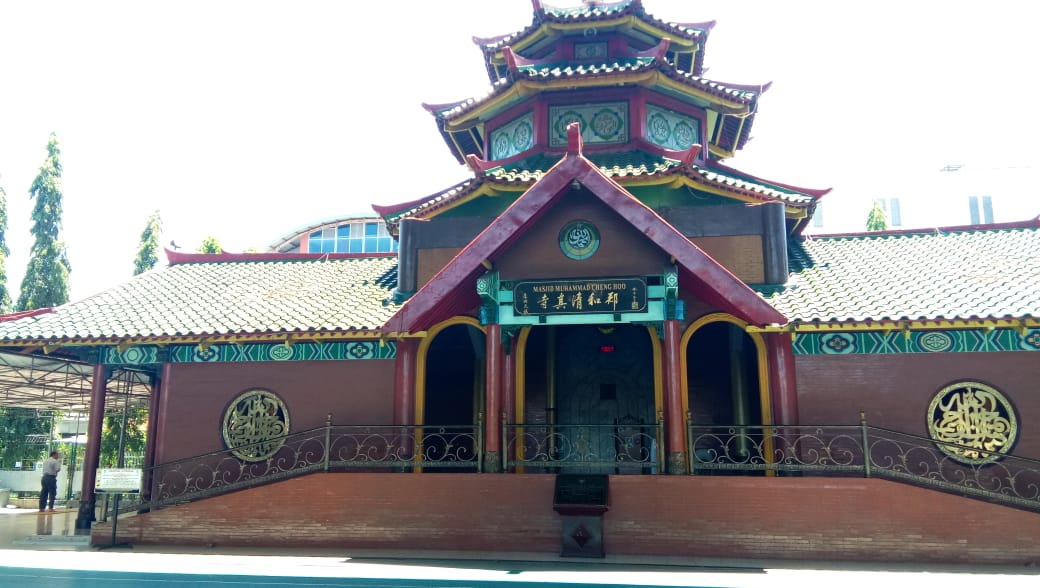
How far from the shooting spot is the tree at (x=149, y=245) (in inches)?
1572

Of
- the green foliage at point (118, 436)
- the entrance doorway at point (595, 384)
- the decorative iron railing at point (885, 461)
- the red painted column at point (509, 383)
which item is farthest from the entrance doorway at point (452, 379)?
the green foliage at point (118, 436)

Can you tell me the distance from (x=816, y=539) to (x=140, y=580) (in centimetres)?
916

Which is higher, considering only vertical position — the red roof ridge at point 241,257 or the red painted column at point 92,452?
the red roof ridge at point 241,257

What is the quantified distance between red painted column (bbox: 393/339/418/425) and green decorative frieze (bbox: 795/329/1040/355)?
23.1 ft

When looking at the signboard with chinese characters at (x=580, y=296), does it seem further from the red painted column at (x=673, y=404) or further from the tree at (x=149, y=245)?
the tree at (x=149, y=245)

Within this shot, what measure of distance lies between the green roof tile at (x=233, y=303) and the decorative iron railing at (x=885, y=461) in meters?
7.10

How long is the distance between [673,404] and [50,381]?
16.0 metres

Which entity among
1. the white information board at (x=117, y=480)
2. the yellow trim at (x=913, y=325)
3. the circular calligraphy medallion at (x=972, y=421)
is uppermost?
the yellow trim at (x=913, y=325)

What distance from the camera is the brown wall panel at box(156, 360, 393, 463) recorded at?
14508 mm

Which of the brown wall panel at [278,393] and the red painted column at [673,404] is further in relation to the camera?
the brown wall panel at [278,393]

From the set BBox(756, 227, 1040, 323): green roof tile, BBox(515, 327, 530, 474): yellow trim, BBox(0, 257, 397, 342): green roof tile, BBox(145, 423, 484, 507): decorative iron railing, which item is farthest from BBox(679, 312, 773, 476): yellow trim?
BBox(0, 257, 397, 342): green roof tile

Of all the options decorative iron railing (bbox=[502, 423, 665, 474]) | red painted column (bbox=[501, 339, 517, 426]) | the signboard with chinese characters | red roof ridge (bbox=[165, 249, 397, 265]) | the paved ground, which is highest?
red roof ridge (bbox=[165, 249, 397, 265])

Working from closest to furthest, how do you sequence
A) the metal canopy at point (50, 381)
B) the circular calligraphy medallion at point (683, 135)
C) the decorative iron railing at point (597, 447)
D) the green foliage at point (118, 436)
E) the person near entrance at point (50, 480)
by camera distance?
the decorative iron railing at point (597, 447) < the metal canopy at point (50, 381) < the circular calligraphy medallion at point (683, 135) < the person near entrance at point (50, 480) < the green foliage at point (118, 436)

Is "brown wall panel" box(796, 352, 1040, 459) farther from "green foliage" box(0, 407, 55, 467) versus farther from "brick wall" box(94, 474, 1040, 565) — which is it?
"green foliage" box(0, 407, 55, 467)
